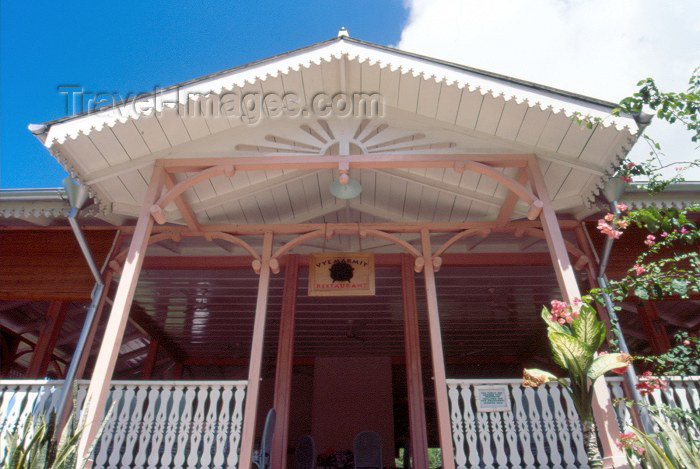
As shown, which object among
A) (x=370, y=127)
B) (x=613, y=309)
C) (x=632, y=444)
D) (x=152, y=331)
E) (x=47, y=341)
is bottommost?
(x=632, y=444)

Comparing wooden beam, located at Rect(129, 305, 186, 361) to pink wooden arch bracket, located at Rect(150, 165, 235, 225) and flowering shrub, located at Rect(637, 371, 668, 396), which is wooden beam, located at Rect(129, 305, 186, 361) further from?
flowering shrub, located at Rect(637, 371, 668, 396)

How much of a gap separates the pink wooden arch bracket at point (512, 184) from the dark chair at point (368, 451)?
3.88 meters

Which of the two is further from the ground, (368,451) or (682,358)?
(682,358)

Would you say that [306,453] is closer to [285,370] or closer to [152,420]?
[285,370]

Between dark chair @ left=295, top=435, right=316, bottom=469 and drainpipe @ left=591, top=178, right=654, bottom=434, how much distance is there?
149 inches

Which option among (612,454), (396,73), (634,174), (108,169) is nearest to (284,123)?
(396,73)

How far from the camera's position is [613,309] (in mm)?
4523

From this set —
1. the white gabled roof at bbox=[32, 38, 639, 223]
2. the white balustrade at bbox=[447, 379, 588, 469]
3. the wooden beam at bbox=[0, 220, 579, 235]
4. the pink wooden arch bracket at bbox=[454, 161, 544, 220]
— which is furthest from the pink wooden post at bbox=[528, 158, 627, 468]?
the wooden beam at bbox=[0, 220, 579, 235]

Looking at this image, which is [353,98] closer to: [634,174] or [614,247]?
[634,174]

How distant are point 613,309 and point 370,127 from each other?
308 centimetres

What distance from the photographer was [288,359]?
612 cm

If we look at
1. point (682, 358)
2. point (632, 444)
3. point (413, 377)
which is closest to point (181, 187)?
point (413, 377)

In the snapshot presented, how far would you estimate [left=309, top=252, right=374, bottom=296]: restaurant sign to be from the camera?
6.34 meters

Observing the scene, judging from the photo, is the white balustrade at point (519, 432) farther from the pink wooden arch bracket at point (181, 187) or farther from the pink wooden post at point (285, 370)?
the pink wooden arch bracket at point (181, 187)
